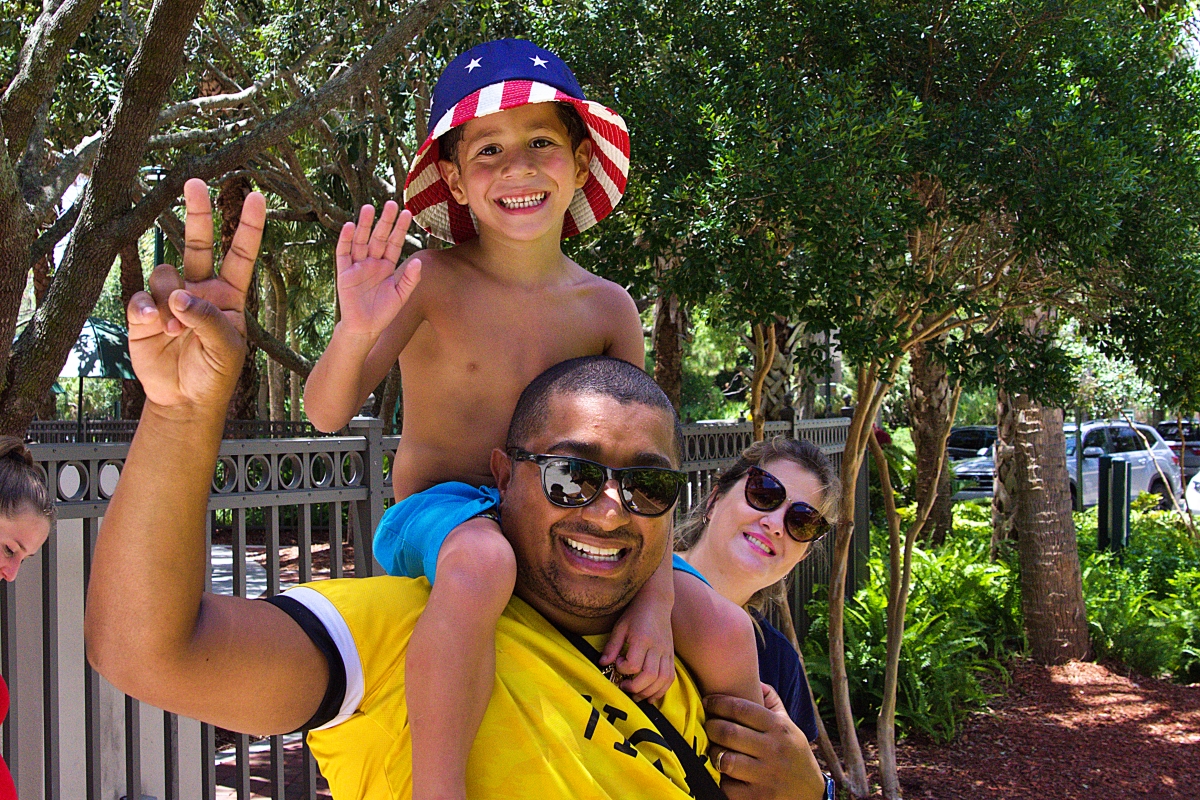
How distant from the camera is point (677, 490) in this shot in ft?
6.29

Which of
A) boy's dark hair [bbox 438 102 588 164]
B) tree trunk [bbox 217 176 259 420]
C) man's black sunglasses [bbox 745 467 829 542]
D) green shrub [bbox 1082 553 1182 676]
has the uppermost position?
tree trunk [bbox 217 176 259 420]


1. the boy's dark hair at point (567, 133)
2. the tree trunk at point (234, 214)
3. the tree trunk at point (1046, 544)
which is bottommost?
the tree trunk at point (1046, 544)

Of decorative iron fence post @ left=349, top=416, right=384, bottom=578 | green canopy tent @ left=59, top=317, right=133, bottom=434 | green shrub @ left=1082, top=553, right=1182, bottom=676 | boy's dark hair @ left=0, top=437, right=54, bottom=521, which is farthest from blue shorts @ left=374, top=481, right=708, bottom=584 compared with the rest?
green canopy tent @ left=59, top=317, right=133, bottom=434

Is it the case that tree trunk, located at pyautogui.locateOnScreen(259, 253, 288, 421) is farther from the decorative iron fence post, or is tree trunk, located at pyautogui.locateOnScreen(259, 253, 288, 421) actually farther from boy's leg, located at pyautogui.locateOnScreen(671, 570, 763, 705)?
boy's leg, located at pyautogui.locateOnScreen(671, 570, 763, 705)

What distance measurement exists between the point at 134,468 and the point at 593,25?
226 inches

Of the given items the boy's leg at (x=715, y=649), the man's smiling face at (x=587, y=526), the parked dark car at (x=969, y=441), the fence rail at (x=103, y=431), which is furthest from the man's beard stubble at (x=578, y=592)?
the parked dark car at (x=969, y=441)

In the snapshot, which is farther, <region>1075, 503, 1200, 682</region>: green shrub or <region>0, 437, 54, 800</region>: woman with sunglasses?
<region>1075, 503, 1200, 682</region>: green shrub

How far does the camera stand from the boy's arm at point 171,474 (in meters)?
1.28

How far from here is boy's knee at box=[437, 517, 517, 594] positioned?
1750 mm

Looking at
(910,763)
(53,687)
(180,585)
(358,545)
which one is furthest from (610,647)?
(910,763)

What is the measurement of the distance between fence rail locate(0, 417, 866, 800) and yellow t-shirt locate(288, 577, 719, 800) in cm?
146

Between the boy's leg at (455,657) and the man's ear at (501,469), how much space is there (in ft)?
0.59

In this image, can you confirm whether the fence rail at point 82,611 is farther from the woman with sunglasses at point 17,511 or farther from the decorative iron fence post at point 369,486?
the woman with sunglasses at point 17,511

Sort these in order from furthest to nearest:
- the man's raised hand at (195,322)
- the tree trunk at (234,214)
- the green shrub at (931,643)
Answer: the tree trunk at (234,214) < the green shrub at (931,643) < the man's raised hand at (195,322)
